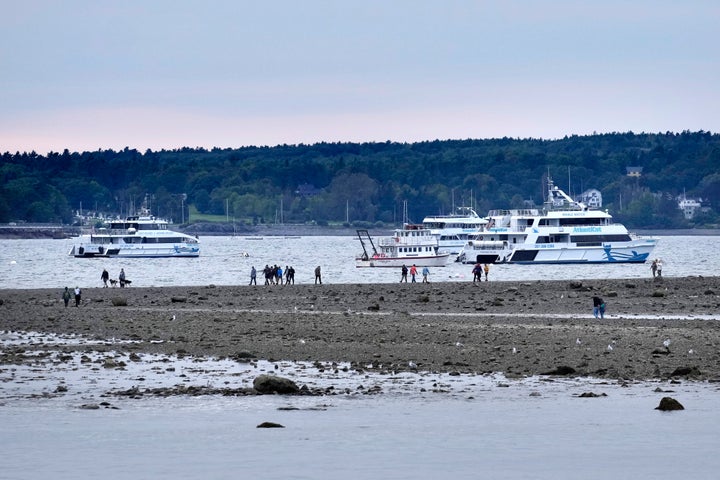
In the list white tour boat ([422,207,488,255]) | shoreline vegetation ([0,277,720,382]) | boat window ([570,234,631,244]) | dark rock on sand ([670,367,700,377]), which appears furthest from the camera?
white tour boat ([422,207,488,255])

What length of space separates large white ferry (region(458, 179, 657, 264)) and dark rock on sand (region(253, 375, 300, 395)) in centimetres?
8553

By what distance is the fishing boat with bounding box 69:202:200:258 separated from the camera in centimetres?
14512

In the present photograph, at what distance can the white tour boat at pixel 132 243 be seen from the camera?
145 meters

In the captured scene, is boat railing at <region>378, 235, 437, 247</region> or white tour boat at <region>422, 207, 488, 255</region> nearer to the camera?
boat railing at <region>378, 235, 437, 247</region>

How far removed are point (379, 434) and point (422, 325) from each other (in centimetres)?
1915

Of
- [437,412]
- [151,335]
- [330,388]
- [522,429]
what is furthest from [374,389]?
[151,335]

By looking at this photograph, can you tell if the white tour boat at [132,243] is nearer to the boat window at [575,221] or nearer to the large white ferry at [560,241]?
the large white ferry at [560,241]

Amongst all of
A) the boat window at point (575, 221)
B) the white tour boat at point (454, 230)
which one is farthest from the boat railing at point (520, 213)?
the white tour boat at point (454, 230)

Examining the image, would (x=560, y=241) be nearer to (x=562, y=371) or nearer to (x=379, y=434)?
(x=562, y=371)

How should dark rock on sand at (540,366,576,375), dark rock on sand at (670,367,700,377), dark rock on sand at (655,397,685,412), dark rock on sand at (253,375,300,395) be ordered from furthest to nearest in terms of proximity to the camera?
dark rock on sand at (540,366,576,375) < dark rock on sand at (670,367,700,377) < dark rock on sand at (253,375,300,395) < dark rock on sand at (655,397,685,412)

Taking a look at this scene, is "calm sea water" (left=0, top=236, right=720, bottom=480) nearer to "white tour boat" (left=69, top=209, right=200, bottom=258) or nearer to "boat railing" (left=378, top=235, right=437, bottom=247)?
"boat railing" (left=378, top=235, right=437, bottom=247)

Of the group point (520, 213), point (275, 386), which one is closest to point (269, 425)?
point (275, 386)

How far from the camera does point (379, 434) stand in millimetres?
24375

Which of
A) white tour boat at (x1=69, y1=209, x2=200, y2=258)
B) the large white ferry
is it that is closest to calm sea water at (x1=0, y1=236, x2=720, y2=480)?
the large white ferry
